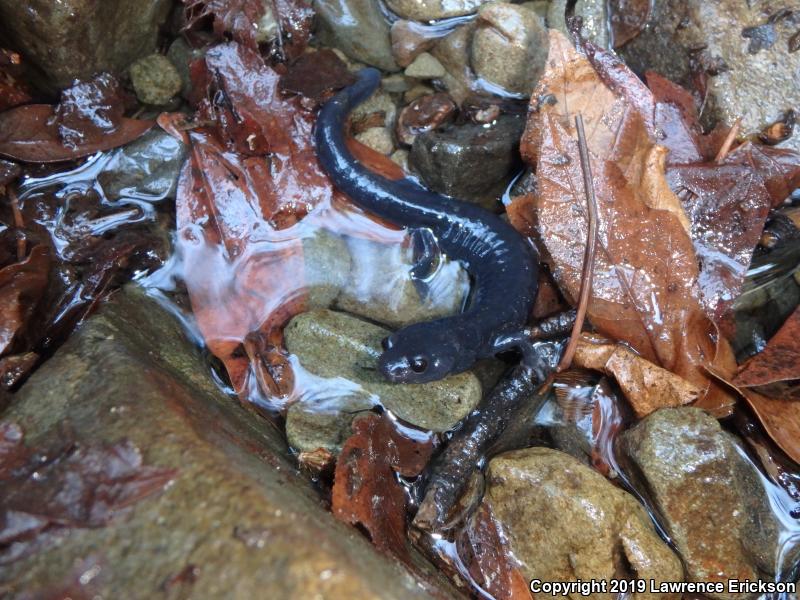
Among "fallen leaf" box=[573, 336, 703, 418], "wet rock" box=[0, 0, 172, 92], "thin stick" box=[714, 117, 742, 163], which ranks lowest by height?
"fallen leaf" box=[573, 336, 703, 418]

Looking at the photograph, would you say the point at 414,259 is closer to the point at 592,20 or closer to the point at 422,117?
the point at 422,117

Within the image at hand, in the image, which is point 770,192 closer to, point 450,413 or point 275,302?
point 450,413

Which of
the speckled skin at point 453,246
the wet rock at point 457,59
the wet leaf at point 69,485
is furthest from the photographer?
Result: the wet rock at point 457,59

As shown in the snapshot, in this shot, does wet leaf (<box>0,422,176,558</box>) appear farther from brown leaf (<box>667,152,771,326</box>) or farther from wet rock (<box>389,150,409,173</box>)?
brown leaf (<box>667,152,771,326</box>)

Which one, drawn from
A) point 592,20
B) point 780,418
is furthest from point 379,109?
point 780,418

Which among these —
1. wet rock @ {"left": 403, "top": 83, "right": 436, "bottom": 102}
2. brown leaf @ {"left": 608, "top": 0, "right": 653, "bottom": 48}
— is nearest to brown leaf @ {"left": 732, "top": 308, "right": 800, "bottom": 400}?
brown leaf @ {"left": 608, "top": 0, "right": 653, "bottom": 48}

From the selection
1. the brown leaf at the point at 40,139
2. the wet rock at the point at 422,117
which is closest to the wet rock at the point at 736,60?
the wet rock at the point at 422,117

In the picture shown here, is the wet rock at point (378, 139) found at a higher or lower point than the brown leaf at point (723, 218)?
higher

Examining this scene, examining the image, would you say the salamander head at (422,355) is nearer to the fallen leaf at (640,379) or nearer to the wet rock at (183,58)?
the fallen leaf at (640,379)
